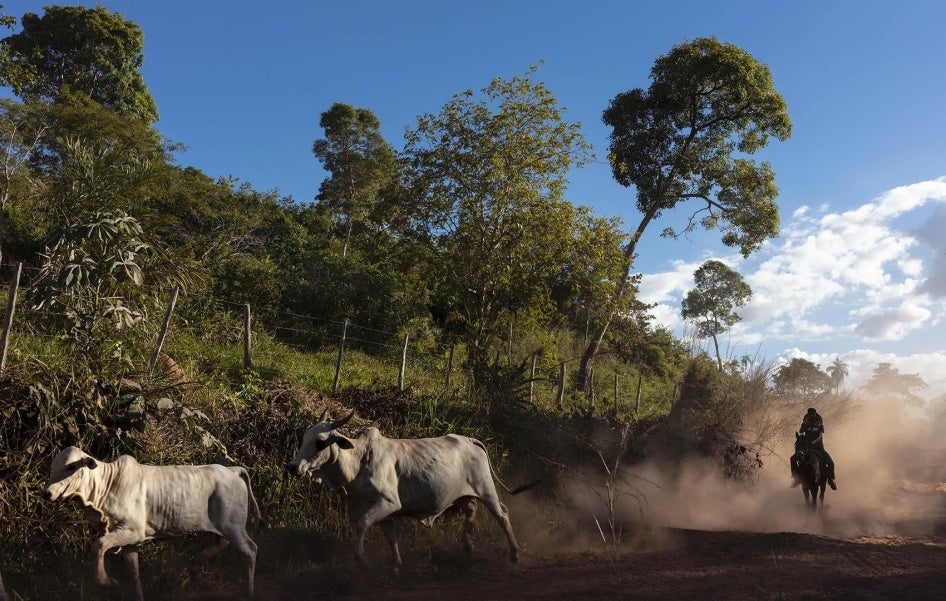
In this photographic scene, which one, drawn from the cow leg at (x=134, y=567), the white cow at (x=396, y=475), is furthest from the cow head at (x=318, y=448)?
the cow leg at (x=134, y=567)

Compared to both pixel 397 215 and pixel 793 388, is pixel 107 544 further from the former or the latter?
pixel 793 388

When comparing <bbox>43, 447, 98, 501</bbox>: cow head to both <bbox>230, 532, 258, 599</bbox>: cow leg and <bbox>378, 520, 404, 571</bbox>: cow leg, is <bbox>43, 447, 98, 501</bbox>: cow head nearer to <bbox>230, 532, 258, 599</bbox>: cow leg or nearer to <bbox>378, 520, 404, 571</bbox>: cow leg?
<bbox>230, 532, 258, 599</bbox>: cow leg

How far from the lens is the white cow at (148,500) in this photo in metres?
5.41

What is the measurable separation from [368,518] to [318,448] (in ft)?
2.89

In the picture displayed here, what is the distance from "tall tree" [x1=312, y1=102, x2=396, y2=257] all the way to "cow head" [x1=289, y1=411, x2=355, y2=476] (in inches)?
1172

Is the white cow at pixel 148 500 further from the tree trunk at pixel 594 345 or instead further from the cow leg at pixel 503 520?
the tree trunk at pixel 594 345

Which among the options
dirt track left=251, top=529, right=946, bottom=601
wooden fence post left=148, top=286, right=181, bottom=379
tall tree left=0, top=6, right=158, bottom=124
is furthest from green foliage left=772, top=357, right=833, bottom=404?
tall tree left=0, top=6, right=158, bottom=124

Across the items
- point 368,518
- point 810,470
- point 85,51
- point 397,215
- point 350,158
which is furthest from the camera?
point 350,158

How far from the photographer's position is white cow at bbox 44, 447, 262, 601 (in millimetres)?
5407

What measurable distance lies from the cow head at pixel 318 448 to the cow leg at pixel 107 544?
62.7 inches

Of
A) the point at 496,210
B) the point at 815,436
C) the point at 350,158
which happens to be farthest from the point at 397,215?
the point at 350,158

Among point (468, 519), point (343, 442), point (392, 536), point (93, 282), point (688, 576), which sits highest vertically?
point (93, 282)

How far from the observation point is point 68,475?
5.33 metres

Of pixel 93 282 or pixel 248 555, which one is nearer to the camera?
pixel 248 555
